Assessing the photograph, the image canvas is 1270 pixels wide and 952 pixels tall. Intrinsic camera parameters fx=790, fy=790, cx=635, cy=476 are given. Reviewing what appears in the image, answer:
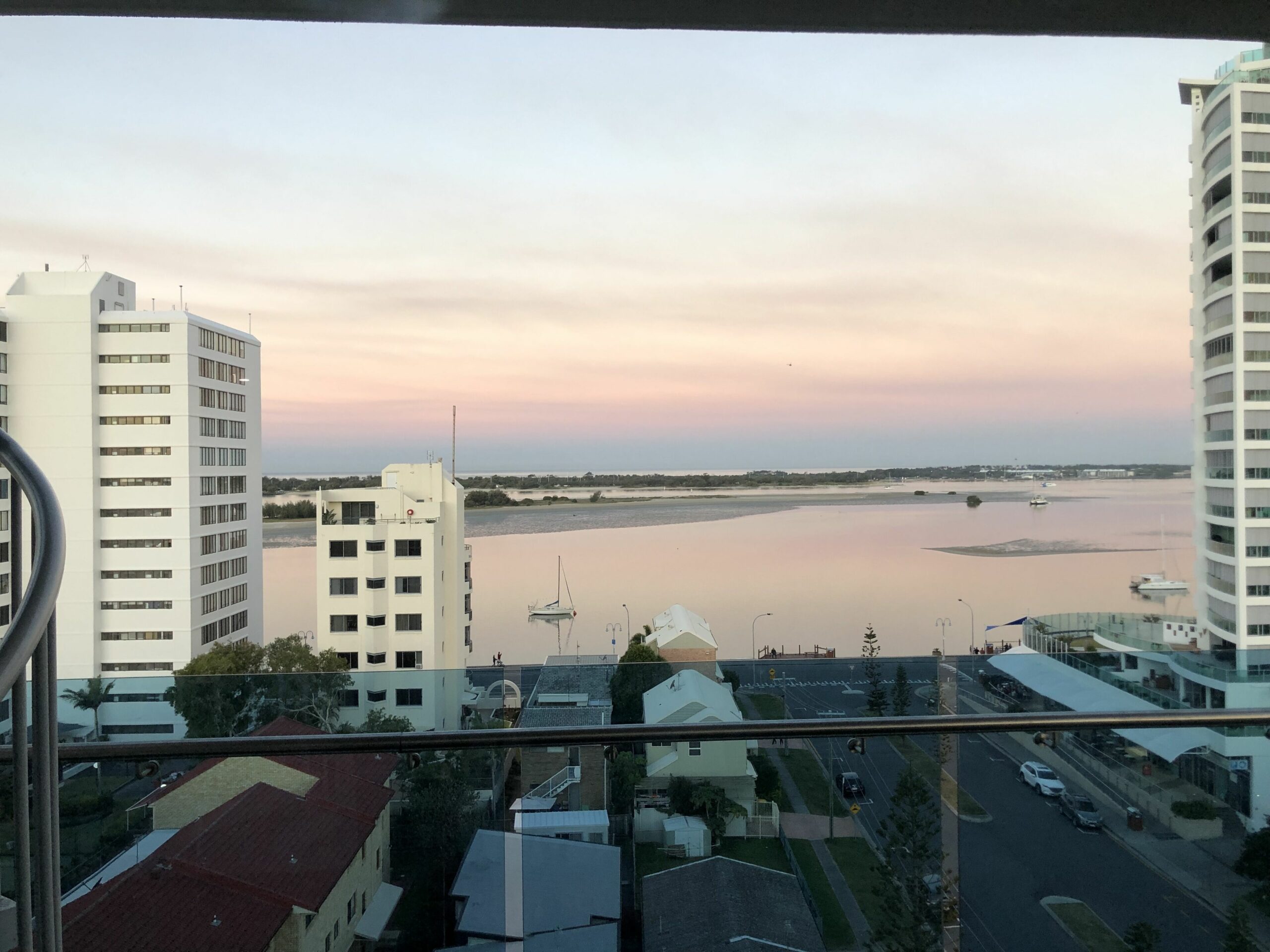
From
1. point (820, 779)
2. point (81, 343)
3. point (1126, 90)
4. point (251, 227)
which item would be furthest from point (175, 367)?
point (820, 779)

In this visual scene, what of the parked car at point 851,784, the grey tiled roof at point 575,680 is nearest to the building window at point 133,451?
the grey tiled roof at point 575,680

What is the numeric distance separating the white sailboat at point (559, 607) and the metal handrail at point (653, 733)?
41.3 ft

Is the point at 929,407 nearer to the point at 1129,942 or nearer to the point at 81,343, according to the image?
the point at 1129,942

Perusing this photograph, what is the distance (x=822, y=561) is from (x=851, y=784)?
13.4 m

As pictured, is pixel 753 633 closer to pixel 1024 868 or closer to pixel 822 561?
pixel 822 561

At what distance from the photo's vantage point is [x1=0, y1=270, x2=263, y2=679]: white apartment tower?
50.1 feet

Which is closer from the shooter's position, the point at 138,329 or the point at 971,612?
the point at 971,612

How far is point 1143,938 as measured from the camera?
5.26 feet

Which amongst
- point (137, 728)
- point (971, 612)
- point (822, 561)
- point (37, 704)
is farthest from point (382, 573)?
point (37, 704)

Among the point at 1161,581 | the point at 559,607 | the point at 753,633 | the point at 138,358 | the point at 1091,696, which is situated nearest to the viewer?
the point at 1091,696

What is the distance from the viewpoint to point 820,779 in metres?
1.60

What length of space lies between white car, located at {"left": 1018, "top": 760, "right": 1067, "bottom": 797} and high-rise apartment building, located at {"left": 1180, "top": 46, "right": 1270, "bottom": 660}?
1524 centimetres

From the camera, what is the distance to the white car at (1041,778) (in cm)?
163

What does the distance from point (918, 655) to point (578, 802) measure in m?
0.78
